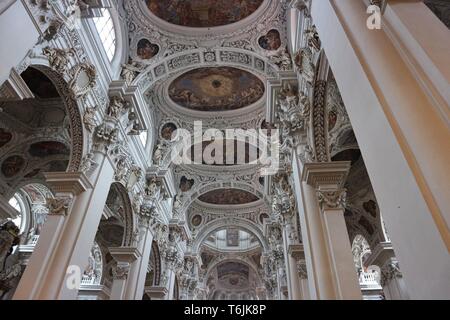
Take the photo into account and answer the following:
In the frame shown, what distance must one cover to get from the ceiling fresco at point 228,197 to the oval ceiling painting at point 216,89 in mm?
7981

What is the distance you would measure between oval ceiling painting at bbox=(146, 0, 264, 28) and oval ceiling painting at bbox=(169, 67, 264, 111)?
2572mm

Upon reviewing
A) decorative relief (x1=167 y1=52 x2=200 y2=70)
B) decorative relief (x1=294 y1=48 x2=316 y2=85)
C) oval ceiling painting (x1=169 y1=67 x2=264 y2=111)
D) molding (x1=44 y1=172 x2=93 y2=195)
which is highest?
oval ceiling painting (x1=169 y1=67 x2=264 y2=111)

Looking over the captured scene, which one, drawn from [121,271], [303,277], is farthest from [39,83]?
[303,277]

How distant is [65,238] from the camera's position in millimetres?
7977

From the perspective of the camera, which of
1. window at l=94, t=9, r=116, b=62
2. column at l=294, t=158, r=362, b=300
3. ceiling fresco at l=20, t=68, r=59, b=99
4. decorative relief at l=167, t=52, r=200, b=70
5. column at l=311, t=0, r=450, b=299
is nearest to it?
column at l=311, t=0, r=450, b=299

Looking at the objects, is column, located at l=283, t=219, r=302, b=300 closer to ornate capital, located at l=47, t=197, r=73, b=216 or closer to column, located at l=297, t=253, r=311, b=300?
column, located at l=297, t=253, r=311, b=300

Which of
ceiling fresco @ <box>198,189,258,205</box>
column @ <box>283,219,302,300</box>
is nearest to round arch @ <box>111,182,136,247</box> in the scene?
column @ <box>283,219,302,300</box>

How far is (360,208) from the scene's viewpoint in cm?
1406

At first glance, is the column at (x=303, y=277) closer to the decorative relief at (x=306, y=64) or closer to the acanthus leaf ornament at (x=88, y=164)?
the decorative relief at (x=306, y=64)

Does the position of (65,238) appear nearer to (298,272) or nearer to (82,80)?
(82,80)

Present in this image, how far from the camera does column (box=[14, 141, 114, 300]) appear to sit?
7211mm

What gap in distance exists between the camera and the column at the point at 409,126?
2.60 meters

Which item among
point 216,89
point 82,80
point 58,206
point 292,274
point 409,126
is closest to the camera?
point 409,126

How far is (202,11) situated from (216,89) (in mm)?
4486
